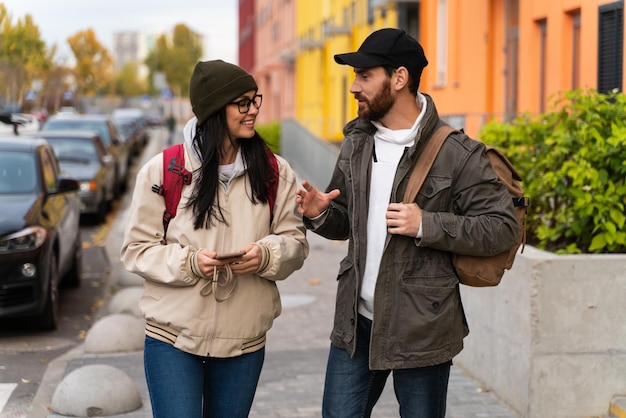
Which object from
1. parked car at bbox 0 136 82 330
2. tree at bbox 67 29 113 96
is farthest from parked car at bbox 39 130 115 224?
tree at bbox 67 29 113 96

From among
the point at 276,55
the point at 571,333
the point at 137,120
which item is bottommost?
the point at 137,120

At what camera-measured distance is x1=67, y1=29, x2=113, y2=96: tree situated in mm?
49969

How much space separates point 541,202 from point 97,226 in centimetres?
1265

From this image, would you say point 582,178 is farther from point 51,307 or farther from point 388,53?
point 51,307

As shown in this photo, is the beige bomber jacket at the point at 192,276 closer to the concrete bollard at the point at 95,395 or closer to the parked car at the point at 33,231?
the concrete bollard at the point at 95,395

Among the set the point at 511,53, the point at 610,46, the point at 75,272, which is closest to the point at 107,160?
the point at 511,53

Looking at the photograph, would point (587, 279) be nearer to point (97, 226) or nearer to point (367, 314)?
point (367, 314)

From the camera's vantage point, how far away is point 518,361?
20.0 ft

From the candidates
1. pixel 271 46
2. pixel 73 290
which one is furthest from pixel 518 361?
pixel 271 46

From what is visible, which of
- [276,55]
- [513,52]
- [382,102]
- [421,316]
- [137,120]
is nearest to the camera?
[421,316]

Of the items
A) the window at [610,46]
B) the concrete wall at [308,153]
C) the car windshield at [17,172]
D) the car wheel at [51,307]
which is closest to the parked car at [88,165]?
the concrete wall at [308,153]

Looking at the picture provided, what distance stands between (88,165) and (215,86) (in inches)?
622

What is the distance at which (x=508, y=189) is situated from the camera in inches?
155

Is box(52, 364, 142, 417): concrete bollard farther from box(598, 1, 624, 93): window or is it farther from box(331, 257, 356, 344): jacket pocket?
box(598, 1, 624, 93): window
